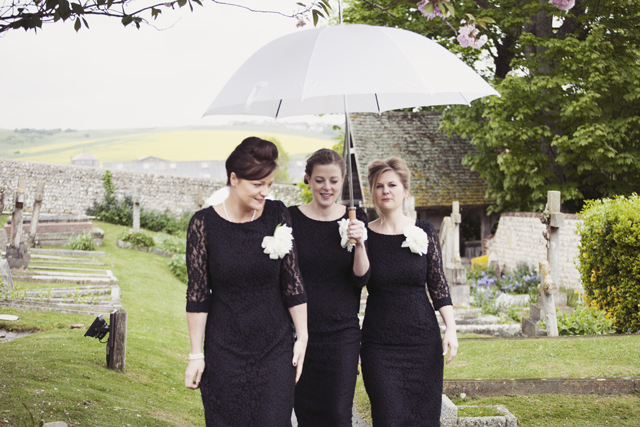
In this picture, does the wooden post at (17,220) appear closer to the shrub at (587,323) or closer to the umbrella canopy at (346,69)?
the umbrella canopy at (346,69)

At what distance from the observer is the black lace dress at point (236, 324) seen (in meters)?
2.72

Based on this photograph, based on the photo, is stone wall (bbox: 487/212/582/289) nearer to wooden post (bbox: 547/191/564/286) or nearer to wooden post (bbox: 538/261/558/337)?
wooden post (bbox: 547/191/564/286)

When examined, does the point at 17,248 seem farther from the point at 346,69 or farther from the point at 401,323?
the point at 346,69

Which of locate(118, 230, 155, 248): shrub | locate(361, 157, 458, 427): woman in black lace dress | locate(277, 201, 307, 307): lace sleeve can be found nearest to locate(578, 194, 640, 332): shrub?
locate(361, 157, 458, 427): woman in black lace dress

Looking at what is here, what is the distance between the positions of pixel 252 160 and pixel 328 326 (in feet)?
3.61

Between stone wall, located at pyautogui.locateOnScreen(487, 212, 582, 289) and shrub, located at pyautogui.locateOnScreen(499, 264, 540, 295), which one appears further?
shrub, located at pyautogui.locateOnScreen(499, 264, 540, 295)

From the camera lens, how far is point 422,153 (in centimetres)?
1880

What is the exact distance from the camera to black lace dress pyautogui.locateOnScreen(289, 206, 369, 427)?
320 cm

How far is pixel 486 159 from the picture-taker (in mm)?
16547

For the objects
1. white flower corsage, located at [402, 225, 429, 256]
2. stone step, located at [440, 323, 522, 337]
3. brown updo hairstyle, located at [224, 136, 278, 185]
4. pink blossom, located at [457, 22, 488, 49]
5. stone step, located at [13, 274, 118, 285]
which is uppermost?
pink blossom, located at [457, 22, 488, 49]

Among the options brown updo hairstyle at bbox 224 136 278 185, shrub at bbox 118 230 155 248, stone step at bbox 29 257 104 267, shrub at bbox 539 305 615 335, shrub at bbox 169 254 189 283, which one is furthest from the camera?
shrub at bbox 118 230 155 248

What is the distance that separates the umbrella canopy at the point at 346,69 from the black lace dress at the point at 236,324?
825mm

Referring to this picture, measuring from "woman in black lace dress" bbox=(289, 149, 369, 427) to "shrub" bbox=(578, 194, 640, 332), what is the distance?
593 centimetres

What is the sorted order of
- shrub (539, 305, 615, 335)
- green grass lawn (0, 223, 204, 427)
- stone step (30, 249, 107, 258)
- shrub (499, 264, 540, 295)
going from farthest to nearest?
stone step (30, 249, 107, 258)
shrub (499, 264, 540, 295)
shrub (539, 305, 615, 335)
green grass lawn (0, 223, 204, 427)
